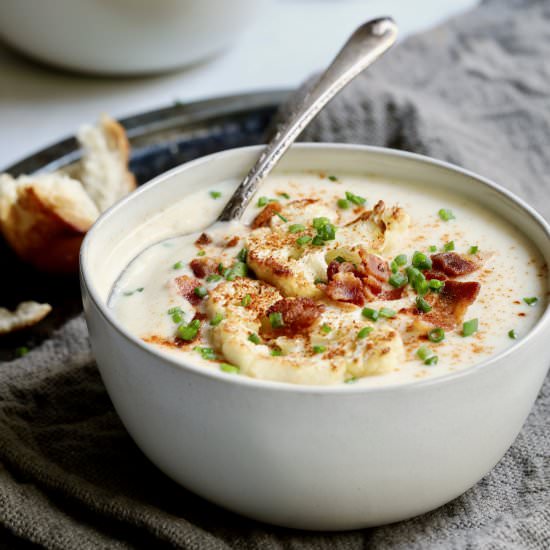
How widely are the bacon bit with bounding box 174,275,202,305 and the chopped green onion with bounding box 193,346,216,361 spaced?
0.18m

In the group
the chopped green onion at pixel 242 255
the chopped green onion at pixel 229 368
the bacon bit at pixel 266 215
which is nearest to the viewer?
the chopped green onion at pixel 229 368

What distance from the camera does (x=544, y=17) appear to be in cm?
417

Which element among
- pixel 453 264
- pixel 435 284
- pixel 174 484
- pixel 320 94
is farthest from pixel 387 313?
pixel 320 94

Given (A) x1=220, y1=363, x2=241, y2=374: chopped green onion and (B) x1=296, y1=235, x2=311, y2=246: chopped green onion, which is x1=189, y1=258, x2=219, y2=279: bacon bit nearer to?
(B) x1=296, y1=235, x2=311, y2=246: chopped green onion

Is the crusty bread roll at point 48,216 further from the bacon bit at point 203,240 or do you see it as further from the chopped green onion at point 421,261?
the chopped green onion at point 421,261

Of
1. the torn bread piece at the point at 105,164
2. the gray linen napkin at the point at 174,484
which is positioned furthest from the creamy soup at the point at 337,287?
the torn bread piece at the point at 105,164

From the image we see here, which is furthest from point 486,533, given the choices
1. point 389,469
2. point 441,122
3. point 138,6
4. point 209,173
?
point 138,6

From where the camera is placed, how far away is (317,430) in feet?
5.40

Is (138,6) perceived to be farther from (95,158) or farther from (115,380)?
(115,380)

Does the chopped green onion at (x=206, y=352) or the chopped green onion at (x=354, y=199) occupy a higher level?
the chopped green onion at (x=206, y=352)

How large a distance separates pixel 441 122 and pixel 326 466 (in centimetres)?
187

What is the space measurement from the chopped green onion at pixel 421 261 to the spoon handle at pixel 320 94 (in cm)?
49

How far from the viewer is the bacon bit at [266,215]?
2.28m

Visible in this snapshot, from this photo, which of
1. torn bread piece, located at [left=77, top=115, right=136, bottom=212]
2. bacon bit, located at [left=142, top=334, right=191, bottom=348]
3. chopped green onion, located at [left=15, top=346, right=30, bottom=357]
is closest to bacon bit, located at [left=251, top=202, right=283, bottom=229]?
bacon bit, located at [left=142, top=334, right=191, bottom=348]
